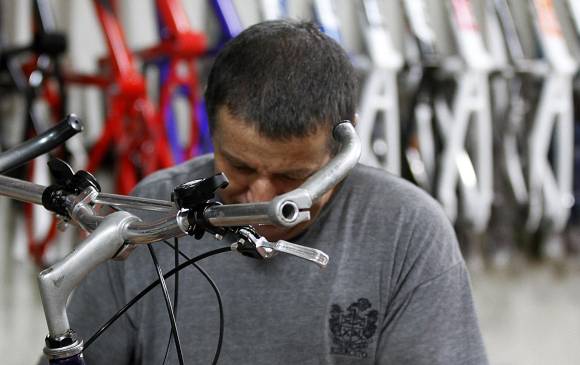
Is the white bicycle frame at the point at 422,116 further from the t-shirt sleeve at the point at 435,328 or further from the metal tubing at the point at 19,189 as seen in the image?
the metal tubing at the point at 19,189

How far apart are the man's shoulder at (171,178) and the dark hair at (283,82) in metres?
0.18

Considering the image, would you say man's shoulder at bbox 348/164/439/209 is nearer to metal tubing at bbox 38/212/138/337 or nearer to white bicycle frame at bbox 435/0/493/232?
metal tubing at bbox 38/212/138/337

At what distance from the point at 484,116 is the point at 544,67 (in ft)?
0.85

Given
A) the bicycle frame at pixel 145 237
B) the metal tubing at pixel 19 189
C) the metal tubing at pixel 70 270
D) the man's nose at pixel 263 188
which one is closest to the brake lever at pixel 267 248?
the bicycle frame at pixel 145 237

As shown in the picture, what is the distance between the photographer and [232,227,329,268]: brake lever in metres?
0.66

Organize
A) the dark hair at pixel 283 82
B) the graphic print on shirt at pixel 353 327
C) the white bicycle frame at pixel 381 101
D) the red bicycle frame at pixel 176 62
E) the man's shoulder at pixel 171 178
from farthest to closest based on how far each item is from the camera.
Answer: the white bicycle frame at pixel 381 101 < the red bicycle frame at pixel 176 62 < the man's shoulder at pixel 171 178 < the graphic print on shirt at pixel 353 327 < the dark hair at pixel 283 82

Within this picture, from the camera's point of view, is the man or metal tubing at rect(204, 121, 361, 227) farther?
the man

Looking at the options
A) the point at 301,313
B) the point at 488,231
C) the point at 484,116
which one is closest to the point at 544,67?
the point at 484,116

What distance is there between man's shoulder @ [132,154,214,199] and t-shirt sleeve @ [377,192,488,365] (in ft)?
1.04

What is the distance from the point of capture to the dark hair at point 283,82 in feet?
3.29

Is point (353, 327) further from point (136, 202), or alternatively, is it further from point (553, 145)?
point (553, 145)

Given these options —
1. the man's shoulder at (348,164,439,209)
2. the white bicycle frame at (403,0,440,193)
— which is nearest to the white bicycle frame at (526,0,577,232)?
the white bicycle frame at (403,0,440,193)

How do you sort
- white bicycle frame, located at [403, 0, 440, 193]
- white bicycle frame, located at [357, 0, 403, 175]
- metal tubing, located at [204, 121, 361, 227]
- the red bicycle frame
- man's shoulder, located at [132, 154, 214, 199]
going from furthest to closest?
white bicycle frame, located at [403, 0, 440, 193], white bicycle frame, located at [357, 0, 403, 175], the red bicycle frame, man's shoulder, located at [132, 154, 214, 199], metal tubing, located at [204, 121, 361, 227]

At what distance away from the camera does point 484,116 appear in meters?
2.49
